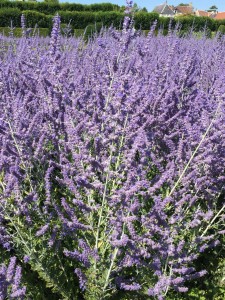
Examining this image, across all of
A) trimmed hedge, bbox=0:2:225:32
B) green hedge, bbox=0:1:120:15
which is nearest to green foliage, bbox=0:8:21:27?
trimmed hedge, bbox=0:2:225:32

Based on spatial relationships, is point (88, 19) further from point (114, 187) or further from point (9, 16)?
point (114, 187)

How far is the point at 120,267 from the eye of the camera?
7.34 ft

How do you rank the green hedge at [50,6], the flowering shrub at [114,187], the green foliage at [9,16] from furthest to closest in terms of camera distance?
the green hedge at [50,6]
the green foliage at [9,16]
the flowering shrub at [114,187]

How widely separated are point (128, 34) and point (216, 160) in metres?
1.04

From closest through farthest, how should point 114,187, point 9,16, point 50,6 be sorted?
point 114,187
point 9,16
point 50,6

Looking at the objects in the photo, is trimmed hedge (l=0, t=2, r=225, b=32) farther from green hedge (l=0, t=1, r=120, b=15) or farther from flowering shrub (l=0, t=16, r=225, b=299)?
flowering shrub (l=0, t=16, r=225, b=299)

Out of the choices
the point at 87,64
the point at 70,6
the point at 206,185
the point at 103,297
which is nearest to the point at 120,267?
the point at 103,297

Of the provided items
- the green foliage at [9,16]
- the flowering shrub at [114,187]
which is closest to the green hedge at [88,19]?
the green foliage at [9,16]

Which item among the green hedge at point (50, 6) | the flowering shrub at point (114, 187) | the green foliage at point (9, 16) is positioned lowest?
the green foliage at point (9, 16)

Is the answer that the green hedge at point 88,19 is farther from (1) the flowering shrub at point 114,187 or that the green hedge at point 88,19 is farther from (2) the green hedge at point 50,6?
(1) the flowering shrub at point 114,187

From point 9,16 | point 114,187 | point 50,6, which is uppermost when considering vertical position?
point 114,187

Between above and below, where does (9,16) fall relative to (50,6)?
below

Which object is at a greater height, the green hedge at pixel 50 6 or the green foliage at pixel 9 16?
the green hedge at pixel 50 6

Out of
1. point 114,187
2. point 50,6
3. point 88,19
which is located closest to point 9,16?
point 88,19
